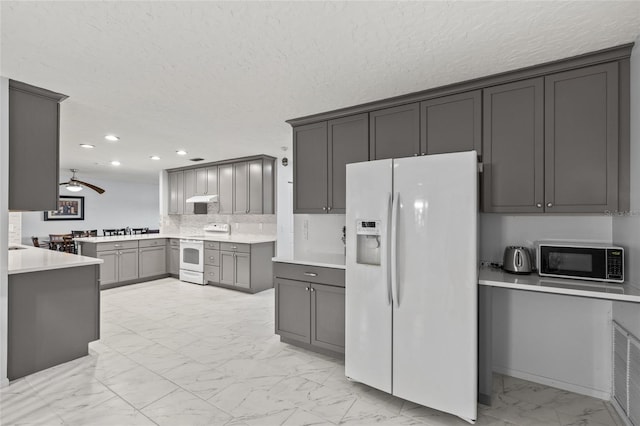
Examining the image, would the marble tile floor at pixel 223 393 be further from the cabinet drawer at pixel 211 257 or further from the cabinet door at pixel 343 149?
the cabinet drawer at pixel 211 257

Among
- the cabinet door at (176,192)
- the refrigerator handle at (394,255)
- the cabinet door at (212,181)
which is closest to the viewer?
the refrigerator handle at (394,255)

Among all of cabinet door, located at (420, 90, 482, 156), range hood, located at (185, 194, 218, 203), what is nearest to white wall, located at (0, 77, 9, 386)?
cabinet door, located at (420, 90, 482, 156)

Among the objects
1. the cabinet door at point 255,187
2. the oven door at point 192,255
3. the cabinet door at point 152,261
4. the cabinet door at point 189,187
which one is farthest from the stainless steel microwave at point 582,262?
the cabinet door at point 152,261

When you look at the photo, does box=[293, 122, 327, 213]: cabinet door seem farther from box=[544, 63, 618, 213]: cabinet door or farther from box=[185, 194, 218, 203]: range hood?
box=[185, 194, 218, 203]: range hood

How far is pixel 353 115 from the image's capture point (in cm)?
323

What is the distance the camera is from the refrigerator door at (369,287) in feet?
7.61

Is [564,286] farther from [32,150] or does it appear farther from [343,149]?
[32,150]

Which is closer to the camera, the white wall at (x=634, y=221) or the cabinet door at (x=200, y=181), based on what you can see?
the white wall at (x=634, y=221)

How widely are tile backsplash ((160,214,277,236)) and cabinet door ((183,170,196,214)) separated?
0.32 meters

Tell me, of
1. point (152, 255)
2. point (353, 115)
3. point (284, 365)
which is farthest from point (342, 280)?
point (152, 255)

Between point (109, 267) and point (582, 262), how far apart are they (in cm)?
662

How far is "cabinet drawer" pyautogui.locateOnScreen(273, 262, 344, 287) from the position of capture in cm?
292

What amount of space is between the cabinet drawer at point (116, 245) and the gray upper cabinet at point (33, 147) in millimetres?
3252

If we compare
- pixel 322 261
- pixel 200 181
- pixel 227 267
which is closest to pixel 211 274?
pixel 227 267
